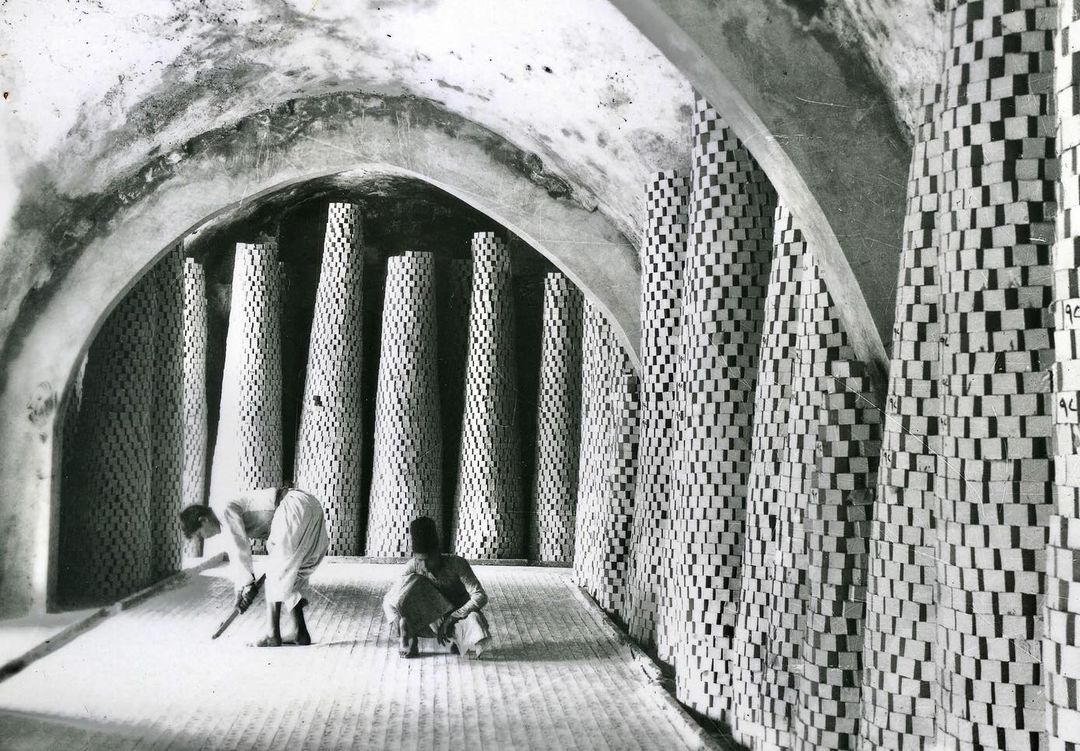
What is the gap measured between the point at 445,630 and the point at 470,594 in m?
0.26

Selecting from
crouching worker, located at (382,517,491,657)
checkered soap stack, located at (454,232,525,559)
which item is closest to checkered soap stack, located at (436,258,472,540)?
checkered soap stack, located at (454,232,525,559)

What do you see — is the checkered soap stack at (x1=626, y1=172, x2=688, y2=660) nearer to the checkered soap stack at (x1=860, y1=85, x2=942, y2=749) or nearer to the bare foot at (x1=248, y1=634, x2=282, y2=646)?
the bare foot at (x1=248, y1=634, x2=282, y2=646)

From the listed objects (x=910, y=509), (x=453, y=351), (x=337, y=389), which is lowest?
(x=910, y=509)

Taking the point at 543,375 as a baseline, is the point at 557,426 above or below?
below

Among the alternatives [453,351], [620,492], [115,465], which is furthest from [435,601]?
[453,351]

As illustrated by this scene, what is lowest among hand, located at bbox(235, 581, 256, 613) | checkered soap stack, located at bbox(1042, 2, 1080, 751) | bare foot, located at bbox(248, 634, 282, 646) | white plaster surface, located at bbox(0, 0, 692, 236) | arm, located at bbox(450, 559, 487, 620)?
bare foot, located at bbox(248, 634, 282, 646)

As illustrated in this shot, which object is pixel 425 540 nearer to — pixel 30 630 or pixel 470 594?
pixel 470 594

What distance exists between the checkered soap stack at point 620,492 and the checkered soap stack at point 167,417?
357 centimetres

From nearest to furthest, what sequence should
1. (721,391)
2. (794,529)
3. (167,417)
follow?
(794,529)
(721,391)
(167,417)

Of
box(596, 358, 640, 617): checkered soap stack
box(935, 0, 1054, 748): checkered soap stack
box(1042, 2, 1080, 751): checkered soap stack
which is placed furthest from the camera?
box(596, 358, 640, 617): checkered soap stack

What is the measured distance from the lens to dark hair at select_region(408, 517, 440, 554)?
6.75 m

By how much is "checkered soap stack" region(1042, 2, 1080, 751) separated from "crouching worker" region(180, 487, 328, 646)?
17.0ft

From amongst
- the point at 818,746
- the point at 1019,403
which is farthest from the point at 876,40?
the point at 818,746

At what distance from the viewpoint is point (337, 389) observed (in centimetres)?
1185
